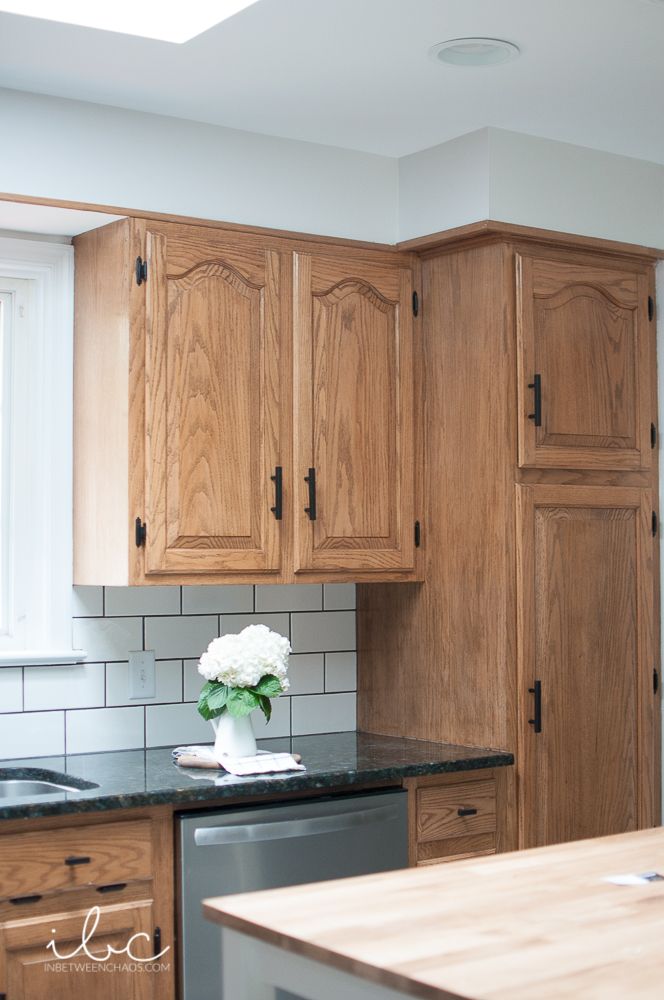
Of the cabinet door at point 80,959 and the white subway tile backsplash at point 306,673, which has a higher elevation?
the white subway tile backsplash at point 306,673

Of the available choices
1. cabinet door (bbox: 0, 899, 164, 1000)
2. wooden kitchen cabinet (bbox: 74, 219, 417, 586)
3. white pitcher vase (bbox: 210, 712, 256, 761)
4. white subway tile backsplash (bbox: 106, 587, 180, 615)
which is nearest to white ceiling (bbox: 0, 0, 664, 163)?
wooden kitchen cabinet (bbox: 74, 219, 417, 586)

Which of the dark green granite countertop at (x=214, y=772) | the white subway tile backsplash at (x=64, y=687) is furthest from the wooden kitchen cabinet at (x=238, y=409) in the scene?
the dark green granite countertop at (x=214, y=772)

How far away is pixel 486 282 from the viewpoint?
130 inches

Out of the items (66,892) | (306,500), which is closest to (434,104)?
(306,500)

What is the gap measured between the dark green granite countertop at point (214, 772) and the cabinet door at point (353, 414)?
19.3 inches

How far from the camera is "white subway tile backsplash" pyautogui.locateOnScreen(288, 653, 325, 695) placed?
3590mm

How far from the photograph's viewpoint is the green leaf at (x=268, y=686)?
296 cm

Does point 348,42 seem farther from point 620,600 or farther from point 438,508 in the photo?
point 620,600

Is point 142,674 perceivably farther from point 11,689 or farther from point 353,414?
point 353,414

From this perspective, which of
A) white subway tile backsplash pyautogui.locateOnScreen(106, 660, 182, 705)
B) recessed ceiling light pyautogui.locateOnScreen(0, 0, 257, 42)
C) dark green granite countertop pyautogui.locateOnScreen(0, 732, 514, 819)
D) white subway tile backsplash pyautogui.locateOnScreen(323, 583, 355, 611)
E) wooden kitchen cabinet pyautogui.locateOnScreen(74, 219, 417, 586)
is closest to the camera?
recessed ceiling light pyautogui.locateOnScreen(0, 0, 257, 42)

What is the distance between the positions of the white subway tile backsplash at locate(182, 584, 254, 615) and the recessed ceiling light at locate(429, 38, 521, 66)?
4.85 feet

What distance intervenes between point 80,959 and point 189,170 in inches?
74.0

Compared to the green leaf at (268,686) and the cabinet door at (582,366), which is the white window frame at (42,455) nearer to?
the green leaf at (268,686)

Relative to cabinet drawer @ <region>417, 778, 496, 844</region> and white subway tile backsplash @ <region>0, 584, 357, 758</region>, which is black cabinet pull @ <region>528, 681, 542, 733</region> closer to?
cabinet drawer @ <region>417, 778, 496, 844</region>
